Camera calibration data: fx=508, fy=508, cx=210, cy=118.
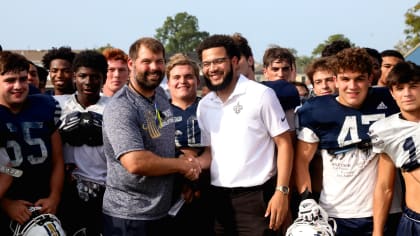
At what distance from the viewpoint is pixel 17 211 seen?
3.94m

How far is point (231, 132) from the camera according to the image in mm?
4109

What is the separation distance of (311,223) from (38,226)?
81.7 inches

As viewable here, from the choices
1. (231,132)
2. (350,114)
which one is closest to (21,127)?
(231,132)

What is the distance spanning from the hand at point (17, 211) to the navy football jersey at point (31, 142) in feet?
0.33

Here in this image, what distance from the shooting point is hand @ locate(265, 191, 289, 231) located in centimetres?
395

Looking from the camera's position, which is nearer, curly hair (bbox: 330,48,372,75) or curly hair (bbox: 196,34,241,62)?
curly hair (bbox: 330,48,372,75)

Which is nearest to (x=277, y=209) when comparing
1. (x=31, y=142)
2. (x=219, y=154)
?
(x=219, y=154)

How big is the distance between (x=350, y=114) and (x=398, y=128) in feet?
1.26

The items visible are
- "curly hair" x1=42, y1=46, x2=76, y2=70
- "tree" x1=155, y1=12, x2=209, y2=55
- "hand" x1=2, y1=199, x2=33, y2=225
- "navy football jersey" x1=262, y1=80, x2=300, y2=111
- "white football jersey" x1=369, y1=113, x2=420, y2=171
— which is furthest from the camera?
"tree" x1=155, y1=12, x2=209, y2=55

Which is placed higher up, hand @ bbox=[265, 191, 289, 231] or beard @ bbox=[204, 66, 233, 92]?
beard @ bbox=[204, 66, 233, 92]

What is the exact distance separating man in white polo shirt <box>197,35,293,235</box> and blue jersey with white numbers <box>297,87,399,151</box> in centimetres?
25

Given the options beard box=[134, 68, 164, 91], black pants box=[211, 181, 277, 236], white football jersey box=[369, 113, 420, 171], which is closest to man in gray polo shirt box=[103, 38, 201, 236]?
beard box=[134, 68, 164, 91]

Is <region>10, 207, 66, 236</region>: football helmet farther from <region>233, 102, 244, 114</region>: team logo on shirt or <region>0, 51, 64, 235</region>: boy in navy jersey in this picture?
<region>233, 102, 244, 114</region>: team logo on shirt

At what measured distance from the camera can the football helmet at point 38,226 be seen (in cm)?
383
